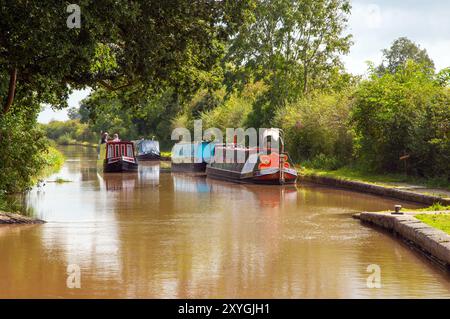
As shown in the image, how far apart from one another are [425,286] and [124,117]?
5965 cm

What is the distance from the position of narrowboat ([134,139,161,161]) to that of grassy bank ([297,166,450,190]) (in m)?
23.0

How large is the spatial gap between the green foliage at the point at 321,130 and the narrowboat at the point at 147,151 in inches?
702

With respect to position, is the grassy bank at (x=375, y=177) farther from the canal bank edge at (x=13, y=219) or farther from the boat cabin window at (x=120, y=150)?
the canal bank edge at (x=13, y=219)

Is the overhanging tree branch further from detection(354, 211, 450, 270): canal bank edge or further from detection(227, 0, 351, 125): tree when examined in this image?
detection(227, 0, 351, 125): tree

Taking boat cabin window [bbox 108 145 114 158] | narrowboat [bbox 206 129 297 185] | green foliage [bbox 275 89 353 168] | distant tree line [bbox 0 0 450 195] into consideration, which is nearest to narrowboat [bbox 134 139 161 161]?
distant tree line [bbox 0 0 450 195]

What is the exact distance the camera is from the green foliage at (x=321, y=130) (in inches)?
1153

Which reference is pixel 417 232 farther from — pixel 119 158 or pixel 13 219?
pixel 119 158

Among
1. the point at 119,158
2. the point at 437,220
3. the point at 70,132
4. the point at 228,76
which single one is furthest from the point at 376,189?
the point at 70,132

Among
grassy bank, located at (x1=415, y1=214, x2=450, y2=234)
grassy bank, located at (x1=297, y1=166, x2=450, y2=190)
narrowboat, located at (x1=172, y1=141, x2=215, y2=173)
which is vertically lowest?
grassy bank, located at (x1=415, y1=214, x2=450, y2=234)

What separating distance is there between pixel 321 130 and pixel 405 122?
8.00m

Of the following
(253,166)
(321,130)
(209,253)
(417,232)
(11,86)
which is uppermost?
(11,86)

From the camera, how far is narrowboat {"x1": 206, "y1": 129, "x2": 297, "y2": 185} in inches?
1037

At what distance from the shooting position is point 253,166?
27.2 metres
